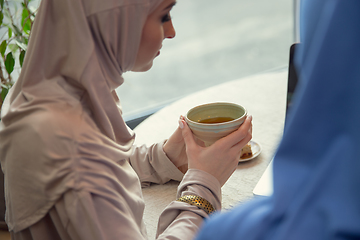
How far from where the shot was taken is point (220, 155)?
862mm

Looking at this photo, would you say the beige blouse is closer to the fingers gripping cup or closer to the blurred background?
the fingers gripping cup

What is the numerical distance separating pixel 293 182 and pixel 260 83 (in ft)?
4.43

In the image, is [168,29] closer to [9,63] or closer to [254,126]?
[254,126]

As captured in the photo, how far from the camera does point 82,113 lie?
2.26 feet

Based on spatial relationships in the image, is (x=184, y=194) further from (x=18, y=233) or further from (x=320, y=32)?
(x=320, y=32)

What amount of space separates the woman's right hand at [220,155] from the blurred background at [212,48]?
7.62 ft

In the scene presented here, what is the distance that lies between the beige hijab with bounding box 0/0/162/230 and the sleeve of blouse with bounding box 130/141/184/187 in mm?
302

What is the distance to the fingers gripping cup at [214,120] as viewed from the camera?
0.85 metres

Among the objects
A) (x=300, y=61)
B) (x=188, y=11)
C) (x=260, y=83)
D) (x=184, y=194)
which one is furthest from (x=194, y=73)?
(x=300, y=61)

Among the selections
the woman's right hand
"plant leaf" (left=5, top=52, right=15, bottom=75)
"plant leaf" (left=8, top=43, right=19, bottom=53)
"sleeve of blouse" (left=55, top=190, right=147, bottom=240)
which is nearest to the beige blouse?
"sleeve of blouse" (left=55, top=190, right=147, bottom=240)

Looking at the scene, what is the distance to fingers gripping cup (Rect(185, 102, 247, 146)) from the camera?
849 millimetres

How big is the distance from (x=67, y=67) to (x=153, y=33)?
0.66 ft

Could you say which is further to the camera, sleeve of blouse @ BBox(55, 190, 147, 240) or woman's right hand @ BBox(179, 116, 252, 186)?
woman's right hand @ BBox(179, 116, 252, 186)

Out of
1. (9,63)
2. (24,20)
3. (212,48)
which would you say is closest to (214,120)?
(9,63)
